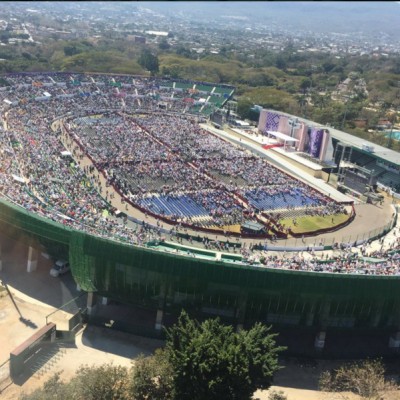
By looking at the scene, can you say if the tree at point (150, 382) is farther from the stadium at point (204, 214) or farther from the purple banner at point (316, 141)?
the purple banner at point (316, 141)

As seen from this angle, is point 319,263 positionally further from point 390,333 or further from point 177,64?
point 177,64

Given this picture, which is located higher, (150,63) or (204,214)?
(150,63)

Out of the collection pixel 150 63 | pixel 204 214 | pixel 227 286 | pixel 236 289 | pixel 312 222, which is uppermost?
pixel 150 63

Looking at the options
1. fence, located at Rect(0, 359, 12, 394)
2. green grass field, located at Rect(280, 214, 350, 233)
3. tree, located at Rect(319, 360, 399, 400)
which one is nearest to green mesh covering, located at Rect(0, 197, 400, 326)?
tree, located at Rect(319, 360, 399, 400)

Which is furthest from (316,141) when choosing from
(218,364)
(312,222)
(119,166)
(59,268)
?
(218,364)

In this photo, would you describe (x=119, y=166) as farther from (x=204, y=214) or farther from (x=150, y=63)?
(x=150, y=63)

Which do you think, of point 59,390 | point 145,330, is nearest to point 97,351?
point 145,330
